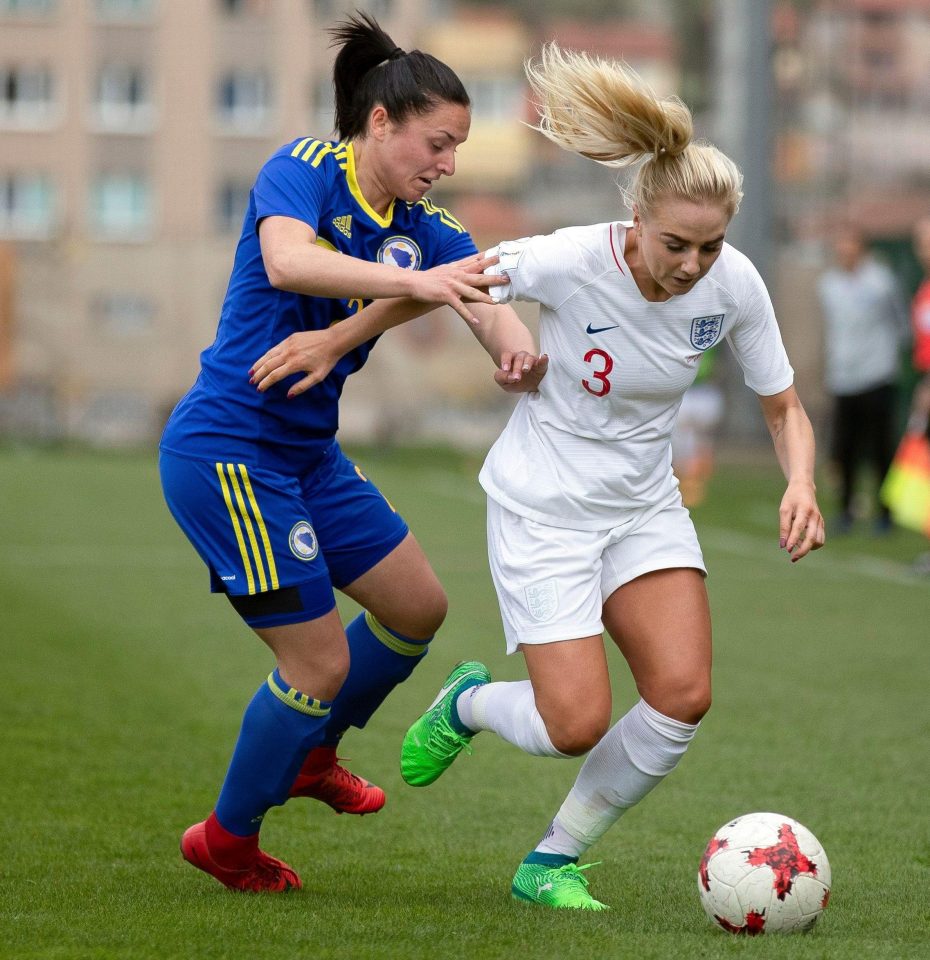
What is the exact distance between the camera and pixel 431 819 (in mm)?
5457

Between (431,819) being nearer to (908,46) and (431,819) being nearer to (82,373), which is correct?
(82,373)

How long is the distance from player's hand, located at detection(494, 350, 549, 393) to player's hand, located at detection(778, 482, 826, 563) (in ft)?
2.21

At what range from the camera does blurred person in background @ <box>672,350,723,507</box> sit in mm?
19094

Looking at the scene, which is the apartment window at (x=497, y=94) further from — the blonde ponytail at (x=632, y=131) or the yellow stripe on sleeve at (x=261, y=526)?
the yellow stripe on sleeve at (x=261, y=526)

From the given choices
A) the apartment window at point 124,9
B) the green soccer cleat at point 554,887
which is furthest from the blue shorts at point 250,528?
the apartment window at point 124,9

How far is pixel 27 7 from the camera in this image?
44094 millimetres

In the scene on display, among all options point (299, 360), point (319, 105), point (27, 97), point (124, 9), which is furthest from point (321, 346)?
point (27, 97)

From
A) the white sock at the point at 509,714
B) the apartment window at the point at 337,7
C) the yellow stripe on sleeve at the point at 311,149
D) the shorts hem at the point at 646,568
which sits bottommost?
the apartment window at the point at 337,7

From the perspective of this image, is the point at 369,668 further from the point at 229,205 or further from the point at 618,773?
the point at 229,205

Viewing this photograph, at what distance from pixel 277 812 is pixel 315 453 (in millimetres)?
1563

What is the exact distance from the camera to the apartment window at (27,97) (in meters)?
44.4

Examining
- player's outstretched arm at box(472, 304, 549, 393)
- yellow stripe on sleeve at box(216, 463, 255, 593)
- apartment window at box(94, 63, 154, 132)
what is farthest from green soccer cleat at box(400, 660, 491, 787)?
apartment window at box(94, 63, 154, 132)

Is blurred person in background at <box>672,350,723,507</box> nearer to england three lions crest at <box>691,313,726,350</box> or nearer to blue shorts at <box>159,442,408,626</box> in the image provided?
england three lions crest at <box>691,313,726,350</box>

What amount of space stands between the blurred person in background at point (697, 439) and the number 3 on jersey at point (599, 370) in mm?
13623
